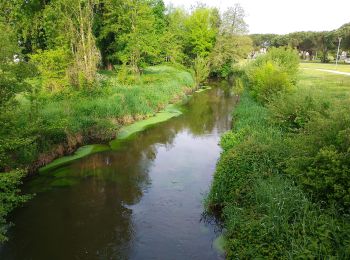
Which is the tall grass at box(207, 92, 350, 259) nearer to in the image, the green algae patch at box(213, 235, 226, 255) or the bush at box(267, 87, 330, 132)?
the green algae patch at box(213, 235, 226, 255)

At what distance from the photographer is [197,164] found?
14.8 m

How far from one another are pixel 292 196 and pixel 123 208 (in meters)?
5.54

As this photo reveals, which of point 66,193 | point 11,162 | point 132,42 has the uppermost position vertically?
point 132,42

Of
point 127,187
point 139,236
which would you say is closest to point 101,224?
point 139,236

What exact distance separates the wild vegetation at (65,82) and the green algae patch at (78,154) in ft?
1.00

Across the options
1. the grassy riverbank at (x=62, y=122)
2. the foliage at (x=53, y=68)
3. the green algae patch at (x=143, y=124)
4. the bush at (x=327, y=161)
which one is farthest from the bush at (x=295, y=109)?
the foliage at (x=53, y=68)

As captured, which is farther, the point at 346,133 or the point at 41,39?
the point at 41,39

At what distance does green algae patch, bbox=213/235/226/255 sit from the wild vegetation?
5.31 m

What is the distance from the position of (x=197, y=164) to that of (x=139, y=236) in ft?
20.2

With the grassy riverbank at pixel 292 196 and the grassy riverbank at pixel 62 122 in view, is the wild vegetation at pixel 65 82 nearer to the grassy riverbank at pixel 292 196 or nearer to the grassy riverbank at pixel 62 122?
the grassy riverbank at pixel 62 122

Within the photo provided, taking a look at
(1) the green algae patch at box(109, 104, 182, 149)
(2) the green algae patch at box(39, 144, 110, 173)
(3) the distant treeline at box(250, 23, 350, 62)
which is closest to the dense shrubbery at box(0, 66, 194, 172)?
(1) the green algae patch at box(109, 104, 182, 149)

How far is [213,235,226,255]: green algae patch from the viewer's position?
8537 millimetres

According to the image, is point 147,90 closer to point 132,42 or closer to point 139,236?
point 132,42

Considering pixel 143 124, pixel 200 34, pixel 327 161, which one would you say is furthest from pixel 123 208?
pixel 200 34
